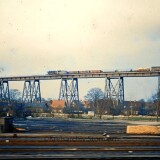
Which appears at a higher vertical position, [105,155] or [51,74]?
[51,74]

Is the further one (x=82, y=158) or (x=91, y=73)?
(x=91, y=73)

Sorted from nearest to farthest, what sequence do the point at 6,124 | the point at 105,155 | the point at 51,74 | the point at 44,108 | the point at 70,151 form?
1. the point at 105,155
2. the point at 70,151
3. the point at 6,124
4. the point at 51,74
5. the point at 44,108

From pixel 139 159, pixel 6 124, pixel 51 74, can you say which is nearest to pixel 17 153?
pixel 139 159

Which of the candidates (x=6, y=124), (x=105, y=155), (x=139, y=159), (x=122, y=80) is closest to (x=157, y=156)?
(x=139, y=159)

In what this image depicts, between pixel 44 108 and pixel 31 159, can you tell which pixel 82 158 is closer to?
pixel 31 159

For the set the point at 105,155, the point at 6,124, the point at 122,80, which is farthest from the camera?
the point at 122,80

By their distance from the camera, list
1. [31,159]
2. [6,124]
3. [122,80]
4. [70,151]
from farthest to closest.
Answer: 1. [122,80]
2. [6,124]
3. [70,151]
4. [31,159]

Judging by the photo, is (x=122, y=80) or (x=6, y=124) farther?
(x=122, y=80)

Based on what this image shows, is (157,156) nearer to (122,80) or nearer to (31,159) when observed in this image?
(31,159)

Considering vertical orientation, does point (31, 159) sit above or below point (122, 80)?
below
